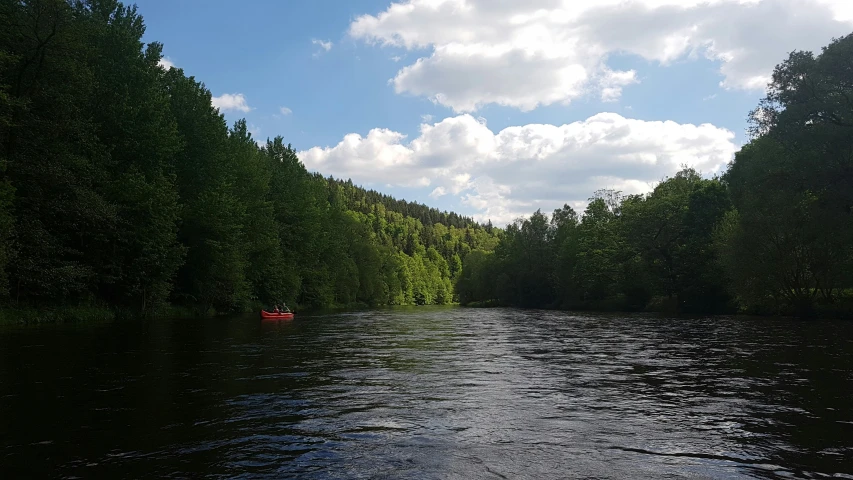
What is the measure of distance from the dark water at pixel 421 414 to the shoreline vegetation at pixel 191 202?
15.3 m

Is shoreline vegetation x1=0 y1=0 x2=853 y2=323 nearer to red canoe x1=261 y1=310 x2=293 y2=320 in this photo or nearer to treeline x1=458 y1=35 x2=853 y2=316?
treeline x1=458 y1=35 x2=853 y2=316

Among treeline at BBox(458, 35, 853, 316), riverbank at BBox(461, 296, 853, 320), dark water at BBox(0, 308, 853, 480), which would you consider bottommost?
riverbank at BBox(461, 296, 853, 320)

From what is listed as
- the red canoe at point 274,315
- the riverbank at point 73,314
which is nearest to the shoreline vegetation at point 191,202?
the riverbank at point 73,314

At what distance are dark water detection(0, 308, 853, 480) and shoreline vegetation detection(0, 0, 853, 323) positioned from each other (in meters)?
15.3

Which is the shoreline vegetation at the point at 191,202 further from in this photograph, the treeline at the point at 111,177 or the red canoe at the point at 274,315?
the red canoe at the point at 274,315

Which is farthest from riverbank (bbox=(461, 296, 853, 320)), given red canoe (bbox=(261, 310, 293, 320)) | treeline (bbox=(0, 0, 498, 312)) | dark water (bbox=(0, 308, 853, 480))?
treeline (bbox=(0, 0, 498, 312))

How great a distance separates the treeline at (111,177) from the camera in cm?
2894

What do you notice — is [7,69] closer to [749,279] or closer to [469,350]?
[469,350]

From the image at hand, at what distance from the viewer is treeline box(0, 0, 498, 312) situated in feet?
94.9

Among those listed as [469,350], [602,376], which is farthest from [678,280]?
[602,376]

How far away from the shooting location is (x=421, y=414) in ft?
29.9

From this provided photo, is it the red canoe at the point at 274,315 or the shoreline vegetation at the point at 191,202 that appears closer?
the shoreline vegetation at the point at 191,202

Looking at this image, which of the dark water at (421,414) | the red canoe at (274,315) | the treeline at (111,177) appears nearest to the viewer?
the dark water at (421,414)

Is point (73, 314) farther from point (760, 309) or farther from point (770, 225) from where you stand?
point (760, 309)
